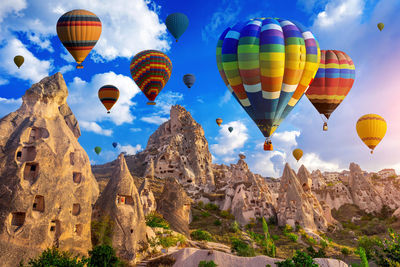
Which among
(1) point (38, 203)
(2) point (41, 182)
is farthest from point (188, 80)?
(1) point (38, 203)

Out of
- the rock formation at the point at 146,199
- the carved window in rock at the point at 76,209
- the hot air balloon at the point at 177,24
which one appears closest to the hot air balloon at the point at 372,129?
the hot air balloon at the point at 177,24

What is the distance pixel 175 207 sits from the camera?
98.9ft

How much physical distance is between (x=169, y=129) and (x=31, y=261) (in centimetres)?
6355

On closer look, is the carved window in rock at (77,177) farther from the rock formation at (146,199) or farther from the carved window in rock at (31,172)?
the rock formation at (146,199)

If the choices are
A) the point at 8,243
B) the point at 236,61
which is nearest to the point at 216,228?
the point at 236,61

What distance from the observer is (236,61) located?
21109 mm

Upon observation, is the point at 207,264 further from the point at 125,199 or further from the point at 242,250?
the point at 125,199

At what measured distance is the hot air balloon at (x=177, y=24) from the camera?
3606cm

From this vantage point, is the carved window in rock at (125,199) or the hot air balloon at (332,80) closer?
the carved window in rock at (125,199)

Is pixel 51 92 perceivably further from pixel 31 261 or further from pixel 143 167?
pixel 143 167

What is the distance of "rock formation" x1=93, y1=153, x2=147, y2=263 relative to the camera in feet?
67.1

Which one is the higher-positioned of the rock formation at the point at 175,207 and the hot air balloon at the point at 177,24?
the hot air balloon at the point at 177,24

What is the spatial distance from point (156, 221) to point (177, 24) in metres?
21.8

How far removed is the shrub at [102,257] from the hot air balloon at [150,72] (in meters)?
18.8
